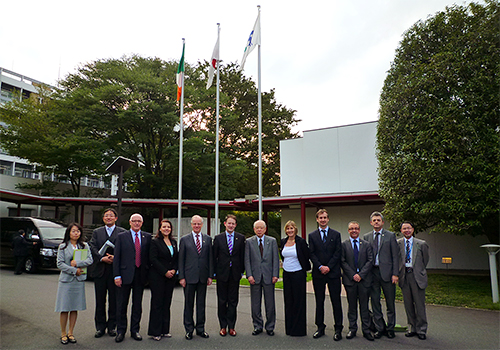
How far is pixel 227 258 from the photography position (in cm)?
642

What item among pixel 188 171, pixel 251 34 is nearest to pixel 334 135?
pixel 251 34

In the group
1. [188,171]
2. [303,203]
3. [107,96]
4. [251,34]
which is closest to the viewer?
[251,34]

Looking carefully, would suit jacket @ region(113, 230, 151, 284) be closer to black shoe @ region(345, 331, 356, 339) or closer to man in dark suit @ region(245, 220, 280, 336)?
man in dark suit @ region(245, 220, 280, 336)

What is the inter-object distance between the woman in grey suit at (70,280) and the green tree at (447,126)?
888cm

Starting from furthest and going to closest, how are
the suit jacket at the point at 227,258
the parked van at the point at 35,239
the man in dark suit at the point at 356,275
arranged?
the parked van at the point at 35,239, the suit jacket at the point at 227,258, the man in dark suit at the point at 356,275

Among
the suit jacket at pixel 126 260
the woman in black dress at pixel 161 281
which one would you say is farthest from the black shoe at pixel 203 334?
the suit jacket at pixel 126 260

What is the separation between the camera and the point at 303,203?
59.5 ft

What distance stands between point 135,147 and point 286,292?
23727 millimetres

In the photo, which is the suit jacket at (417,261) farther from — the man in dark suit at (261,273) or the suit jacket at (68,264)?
the suit jacket at (68,264)

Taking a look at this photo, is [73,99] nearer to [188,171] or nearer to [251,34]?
[188,171]

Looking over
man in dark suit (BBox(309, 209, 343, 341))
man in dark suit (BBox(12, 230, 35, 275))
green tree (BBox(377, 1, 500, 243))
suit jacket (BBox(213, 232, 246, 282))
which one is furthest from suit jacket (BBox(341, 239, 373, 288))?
man in dark suit (BBox(12, 230, 35, 275))

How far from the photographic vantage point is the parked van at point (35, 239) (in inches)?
535

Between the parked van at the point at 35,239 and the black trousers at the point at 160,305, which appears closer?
the black trousers at the point at 160,305

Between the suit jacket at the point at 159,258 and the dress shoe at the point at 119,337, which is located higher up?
the suit jacket at the point at 159,258
